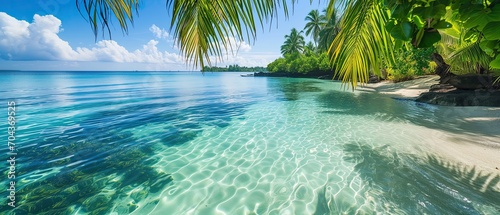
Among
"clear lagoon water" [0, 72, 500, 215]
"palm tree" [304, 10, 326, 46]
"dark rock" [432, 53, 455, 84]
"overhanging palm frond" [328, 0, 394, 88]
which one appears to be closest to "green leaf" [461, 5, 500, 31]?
"overhanging palm frond" [328, 0, 394, 88]

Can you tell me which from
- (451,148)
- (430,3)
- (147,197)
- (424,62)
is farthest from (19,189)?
(424,62)

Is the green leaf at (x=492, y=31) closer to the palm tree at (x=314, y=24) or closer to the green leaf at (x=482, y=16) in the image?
the green leaf at (x=482, y=16)

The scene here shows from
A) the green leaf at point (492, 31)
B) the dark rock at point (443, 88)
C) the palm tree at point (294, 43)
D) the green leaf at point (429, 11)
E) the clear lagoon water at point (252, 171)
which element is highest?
the palm tree at point (294, 43)

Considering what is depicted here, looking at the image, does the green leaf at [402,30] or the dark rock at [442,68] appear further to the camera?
the dark rock at [442,68]

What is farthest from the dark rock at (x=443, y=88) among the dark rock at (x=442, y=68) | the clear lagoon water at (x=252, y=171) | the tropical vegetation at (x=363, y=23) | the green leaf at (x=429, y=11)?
the green leaf at (x=429, y=11)

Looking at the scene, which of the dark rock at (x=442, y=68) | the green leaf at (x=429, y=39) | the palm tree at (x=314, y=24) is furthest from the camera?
the palm tree at (x=314, y=24)

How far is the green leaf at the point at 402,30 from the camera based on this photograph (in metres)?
0.92

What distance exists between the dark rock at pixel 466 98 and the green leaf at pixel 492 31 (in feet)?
37.7

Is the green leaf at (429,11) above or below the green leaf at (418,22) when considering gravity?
above

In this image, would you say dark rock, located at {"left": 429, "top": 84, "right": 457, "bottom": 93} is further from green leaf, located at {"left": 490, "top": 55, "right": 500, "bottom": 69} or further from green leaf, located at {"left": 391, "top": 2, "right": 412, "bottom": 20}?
green leaf, located at {"left": 391, "top": 2, "right": 412, "bottom": 20}

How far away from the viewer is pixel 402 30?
95cm

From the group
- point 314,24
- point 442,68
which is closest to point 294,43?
point 314,24

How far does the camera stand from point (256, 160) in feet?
13.9

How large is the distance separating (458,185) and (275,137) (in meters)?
3.57
